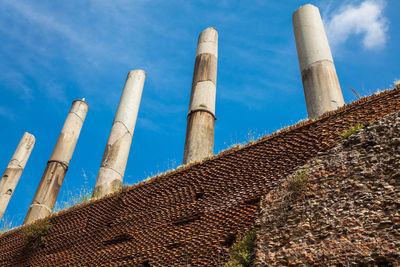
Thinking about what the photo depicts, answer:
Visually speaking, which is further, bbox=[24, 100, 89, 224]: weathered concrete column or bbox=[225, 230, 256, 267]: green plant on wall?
bbox=[24, 100, 89, 224]: weathered concrete column

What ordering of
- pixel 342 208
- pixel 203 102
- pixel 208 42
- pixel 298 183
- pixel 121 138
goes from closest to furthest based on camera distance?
pixel 342 208
pixel 298 183
pixel 203 102
pixel 121 138
pixel 208 42

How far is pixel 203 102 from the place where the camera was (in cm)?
980

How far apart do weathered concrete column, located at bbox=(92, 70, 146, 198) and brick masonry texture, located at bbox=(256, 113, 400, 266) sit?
570 cm

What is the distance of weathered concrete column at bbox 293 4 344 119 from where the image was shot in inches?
309

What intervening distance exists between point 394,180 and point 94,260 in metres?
5.51

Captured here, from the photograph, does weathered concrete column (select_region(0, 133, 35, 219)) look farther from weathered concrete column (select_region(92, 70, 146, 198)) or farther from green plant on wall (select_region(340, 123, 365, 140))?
green plant on wall (select_region(340, 123, 365, 140))

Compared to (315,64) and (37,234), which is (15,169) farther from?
(315,64)

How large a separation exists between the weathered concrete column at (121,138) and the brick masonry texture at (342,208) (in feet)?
18.7

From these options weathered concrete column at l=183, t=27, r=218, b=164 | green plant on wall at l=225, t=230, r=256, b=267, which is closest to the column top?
weathered concrete column at l=183, t=27, r=218, b=164

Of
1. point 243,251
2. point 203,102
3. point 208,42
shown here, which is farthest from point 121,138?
point 243,251

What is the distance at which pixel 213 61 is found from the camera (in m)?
11.1

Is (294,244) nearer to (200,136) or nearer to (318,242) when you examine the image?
(318,242)

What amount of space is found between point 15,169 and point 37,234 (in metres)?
7.41

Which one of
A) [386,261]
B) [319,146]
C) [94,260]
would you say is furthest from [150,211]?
[386,261]
